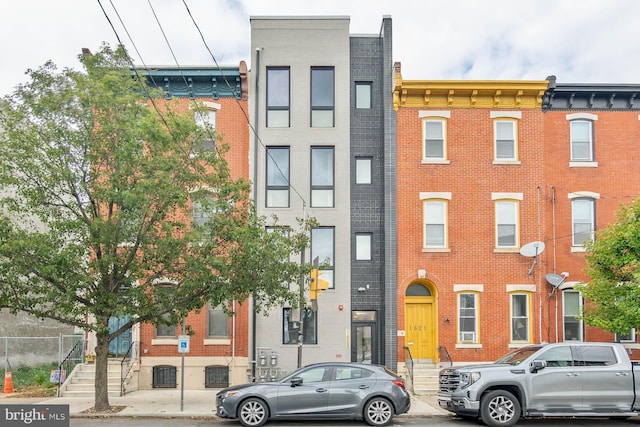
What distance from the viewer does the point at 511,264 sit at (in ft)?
74.5

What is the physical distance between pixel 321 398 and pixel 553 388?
522 centimetres

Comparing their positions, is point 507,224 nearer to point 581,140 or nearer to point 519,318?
point 519,318

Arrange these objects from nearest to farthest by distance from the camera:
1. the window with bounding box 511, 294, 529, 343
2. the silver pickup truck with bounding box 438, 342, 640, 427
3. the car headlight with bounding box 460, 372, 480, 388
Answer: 1. the silver pickup truck with bounding box 438, 342, 640, 427
2. the car headlight with bounding box 460, 372, 480, 388
3. the window with bounding box 511, 294, 529, 343

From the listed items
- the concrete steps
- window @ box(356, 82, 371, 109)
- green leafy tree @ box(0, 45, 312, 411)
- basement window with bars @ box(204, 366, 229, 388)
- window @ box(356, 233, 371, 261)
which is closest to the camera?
green leafy tree @ box(0, 45, 312, 411)

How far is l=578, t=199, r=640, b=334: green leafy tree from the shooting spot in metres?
18.5

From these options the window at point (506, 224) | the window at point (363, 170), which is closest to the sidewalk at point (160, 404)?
the window at point (506, 224)

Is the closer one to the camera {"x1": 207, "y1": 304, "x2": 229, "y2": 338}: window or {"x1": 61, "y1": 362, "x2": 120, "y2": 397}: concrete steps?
{"x1": 61, "y1": 362, "x2": 120, "y2": 397}: concrete steps

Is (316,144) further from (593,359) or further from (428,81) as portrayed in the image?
(593,359)

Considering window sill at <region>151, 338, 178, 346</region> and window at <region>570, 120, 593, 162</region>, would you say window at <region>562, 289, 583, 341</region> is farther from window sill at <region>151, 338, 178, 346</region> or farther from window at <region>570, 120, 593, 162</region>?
window sill at <region>151, 338, 178, 346</region>

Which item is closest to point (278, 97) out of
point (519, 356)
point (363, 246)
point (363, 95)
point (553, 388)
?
point (363, 95)

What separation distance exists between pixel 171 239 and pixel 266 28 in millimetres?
10604

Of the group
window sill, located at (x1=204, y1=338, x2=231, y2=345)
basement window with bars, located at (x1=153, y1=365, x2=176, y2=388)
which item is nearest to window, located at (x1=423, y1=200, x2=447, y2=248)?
window sill, located at (x1=204, y1=338, x2=231, y2=345)

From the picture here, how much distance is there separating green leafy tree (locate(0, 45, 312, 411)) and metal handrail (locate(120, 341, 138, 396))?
310cm

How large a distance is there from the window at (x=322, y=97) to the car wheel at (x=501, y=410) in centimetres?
1182
